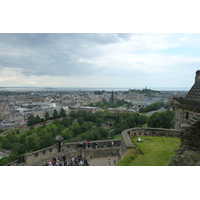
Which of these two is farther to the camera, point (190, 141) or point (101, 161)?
point (101, 161)

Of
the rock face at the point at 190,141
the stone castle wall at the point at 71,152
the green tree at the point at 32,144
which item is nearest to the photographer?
the rock face at the point at 190,141

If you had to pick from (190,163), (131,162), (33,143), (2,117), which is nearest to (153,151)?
(131,162)

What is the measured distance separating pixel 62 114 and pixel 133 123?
32705 millimetres

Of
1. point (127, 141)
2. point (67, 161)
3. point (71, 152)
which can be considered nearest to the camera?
point (127, 141)

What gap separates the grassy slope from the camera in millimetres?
4839

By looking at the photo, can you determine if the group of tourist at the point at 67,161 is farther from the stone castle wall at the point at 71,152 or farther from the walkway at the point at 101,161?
the walkway at the point at 101,161

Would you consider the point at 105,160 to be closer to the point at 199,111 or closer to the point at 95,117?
the point at 199,111

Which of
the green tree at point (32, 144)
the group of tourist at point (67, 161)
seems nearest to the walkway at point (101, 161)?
the group of tourist at point (67, 161)

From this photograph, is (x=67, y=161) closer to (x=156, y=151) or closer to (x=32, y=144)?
(x=156, y=151)

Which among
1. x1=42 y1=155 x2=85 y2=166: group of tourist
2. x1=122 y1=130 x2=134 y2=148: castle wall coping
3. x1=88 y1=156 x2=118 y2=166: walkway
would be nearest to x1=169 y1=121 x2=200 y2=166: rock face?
x1=122 y1=130 x2=134 y2=148: castle wall coping

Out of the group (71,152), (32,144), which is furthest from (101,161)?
(32,144)

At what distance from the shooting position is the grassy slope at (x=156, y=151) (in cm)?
484

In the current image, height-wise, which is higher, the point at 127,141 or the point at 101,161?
the point at 127,141

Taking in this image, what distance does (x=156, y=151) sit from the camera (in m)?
5.64
